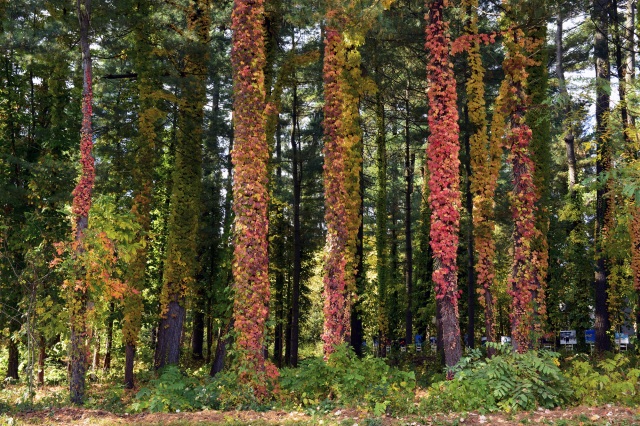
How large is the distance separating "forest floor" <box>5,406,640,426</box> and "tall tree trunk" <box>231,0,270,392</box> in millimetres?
1371

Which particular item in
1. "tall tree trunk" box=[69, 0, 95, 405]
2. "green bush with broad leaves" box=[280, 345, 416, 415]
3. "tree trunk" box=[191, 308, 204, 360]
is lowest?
"tree trunk" box=[191, 308, 204, 360]

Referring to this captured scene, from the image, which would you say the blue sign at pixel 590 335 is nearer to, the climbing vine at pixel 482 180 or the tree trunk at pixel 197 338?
the climbing vine at pixel 482 180

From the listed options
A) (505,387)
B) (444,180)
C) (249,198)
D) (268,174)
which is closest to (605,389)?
(505,387)

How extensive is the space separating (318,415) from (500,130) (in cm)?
1049

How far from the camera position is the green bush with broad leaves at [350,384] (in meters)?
A: 9.24

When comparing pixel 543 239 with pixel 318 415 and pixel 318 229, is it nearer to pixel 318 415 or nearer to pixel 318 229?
pixel 318 415

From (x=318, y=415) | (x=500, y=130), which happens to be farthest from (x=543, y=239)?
(x=318, y=415)

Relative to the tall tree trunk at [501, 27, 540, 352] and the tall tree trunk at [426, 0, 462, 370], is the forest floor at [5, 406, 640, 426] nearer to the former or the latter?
the tall tree trunk at [426, 0, 462, 370]

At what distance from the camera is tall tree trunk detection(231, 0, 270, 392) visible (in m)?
10.4

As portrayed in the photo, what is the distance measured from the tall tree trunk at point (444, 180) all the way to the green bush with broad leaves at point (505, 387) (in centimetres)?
203

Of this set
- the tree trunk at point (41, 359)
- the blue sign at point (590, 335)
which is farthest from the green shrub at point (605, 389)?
the tree trunk at point (41, 359)

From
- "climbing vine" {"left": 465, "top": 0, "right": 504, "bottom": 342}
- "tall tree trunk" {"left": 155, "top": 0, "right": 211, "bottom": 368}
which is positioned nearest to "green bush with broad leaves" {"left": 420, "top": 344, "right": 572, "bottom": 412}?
"climbing vine" {"left": 465, "top": 0, "right": 504, "bottom": 342}

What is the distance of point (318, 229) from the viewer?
84.9 ft

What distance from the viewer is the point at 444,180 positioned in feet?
38.9
